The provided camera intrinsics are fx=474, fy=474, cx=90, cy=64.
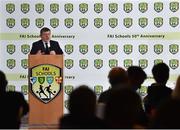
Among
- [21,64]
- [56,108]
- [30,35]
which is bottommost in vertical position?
[56,108]

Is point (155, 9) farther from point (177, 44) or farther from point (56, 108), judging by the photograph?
point (56, 108)

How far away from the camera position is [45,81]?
259 inches

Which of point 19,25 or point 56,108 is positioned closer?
point 56,108

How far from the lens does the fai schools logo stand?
256 inches

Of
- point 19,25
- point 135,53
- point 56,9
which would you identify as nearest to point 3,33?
point 19,25

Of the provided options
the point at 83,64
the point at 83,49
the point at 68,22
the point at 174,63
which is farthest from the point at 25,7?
the point at 174,63

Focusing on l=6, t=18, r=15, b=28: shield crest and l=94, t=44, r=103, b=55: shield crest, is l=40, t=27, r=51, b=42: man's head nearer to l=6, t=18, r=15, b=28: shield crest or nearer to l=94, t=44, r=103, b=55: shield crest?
l=6, t=18, r=15, b=28: shield crest

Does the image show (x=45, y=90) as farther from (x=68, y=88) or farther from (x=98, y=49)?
(x=98, y=49)

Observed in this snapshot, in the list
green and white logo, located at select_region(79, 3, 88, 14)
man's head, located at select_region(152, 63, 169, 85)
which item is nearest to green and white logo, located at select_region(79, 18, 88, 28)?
green and white logo, located at select_region(79, 3, 88, 14)

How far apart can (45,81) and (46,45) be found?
3.31 ft

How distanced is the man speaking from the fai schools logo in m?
0.92

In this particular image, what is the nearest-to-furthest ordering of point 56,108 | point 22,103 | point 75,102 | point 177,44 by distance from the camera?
1. point 75,102
2. point 22,103
3. point 56,108
4. point 177,44

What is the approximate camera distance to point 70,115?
10.3 feet

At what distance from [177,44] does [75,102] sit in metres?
4.79
